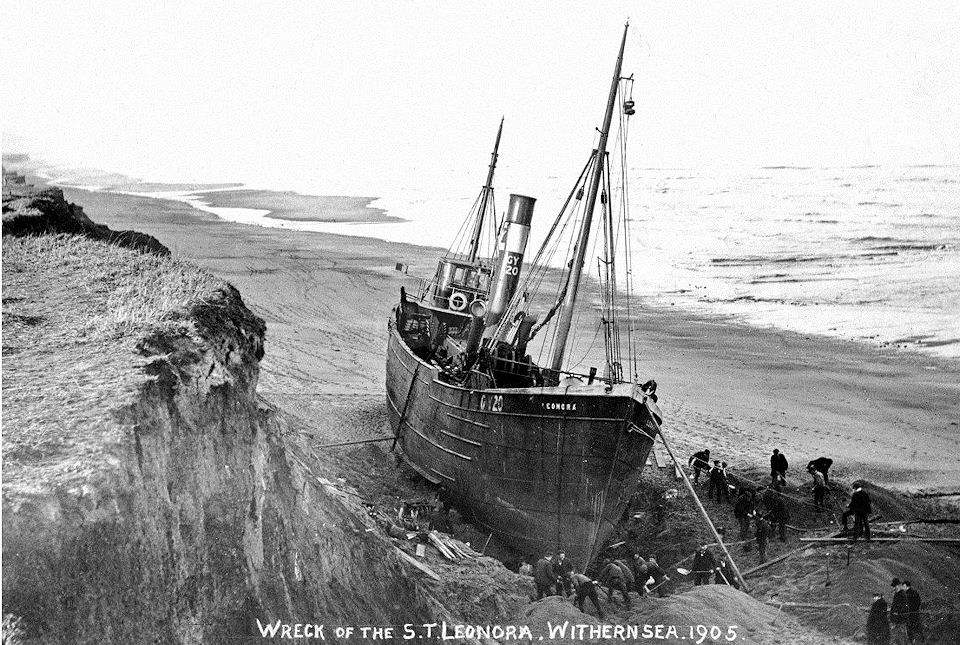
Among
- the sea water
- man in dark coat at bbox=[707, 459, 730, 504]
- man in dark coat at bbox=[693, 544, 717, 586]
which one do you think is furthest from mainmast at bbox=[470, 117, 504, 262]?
man in dark coat at bbox=[693, 544, 717, 586]

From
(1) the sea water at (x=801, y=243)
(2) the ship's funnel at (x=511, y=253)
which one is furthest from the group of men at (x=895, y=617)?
(1) the sea water at (x=801, y=243)

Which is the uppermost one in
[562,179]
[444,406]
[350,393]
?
[562,179]

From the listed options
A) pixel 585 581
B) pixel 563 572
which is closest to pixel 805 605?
pixel 585 581

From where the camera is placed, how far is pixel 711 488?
14.0m

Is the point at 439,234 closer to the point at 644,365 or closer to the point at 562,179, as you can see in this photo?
the point at 562,179

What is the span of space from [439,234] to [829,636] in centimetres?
2261

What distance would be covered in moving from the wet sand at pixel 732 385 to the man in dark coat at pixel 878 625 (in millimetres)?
5513

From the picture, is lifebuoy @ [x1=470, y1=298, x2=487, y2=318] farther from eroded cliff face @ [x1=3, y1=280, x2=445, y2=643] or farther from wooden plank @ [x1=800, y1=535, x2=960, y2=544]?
eroded cliff face @ [x1=3, y1=280, x2=445, y2=643]

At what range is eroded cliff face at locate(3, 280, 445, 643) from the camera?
5.63 meters

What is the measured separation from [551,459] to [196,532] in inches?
249

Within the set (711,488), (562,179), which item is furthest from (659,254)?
(711,488)

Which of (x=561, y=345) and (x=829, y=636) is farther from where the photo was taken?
(x=561, y=345)

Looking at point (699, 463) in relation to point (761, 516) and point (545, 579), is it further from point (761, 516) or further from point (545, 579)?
point (545, 579)

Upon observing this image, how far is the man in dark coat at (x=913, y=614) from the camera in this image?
9.70 meters
